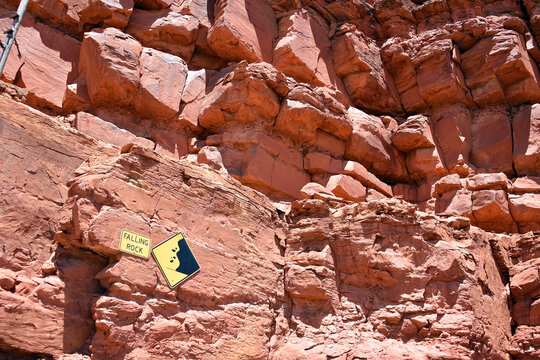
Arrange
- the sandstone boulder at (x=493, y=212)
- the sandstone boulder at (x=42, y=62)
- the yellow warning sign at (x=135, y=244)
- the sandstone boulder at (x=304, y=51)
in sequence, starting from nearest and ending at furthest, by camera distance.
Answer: the yellow warning sign at (x=135, y=244) → the sandstone boulder at (x=42, y=62) → the sandstone boulder at (x=493, y=212) → the sandstone boulder at (x=304, y=51)

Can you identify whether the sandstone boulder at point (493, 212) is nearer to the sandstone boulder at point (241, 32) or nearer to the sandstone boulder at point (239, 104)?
the sandstone boulder at point (239, 104)

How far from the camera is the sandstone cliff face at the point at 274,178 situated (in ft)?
17.3

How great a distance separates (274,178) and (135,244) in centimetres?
672

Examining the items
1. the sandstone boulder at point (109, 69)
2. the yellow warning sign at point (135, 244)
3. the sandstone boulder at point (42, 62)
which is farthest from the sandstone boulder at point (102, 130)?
the yellow warning sign at point (135, 244)

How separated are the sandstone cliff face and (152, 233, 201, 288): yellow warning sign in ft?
0.31

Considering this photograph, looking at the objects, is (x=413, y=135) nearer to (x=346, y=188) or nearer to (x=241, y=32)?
(x=346, y=188)

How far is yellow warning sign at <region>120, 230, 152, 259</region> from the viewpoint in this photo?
5.24 m

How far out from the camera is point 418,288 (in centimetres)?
670

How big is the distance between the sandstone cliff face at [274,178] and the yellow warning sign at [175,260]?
96mm

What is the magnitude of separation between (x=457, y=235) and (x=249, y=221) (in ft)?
10.2

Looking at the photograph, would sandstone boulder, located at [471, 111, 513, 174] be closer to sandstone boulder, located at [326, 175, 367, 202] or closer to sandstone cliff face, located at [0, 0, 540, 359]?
sandstone cliff face, located at [0, 0, 540, 359]

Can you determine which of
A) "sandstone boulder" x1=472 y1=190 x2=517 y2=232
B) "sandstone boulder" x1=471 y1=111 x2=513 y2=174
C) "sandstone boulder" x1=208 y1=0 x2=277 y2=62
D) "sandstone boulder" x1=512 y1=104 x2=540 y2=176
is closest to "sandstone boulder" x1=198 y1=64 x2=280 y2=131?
"sandstone boulder" x1=208 y1=0 x2=277 y2=62

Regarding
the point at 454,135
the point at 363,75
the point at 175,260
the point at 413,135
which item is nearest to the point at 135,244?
the point at 175,260

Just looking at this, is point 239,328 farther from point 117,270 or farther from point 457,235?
point 457,235
